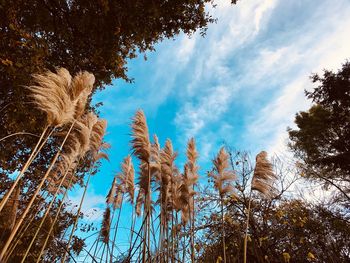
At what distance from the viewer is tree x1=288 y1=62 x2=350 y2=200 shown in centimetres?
1176

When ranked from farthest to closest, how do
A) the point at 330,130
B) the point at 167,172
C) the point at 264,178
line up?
the point at 330,130 < the point at 167,172 < the point at 264,178

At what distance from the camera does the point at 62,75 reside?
293 centimetres

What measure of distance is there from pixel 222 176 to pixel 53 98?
3016mm

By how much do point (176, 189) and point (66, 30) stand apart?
5039mm

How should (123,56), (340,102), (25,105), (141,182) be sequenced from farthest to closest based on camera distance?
(340,102)
(123,56)
(25,105)
(141,182)

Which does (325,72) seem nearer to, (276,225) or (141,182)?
(276,225)

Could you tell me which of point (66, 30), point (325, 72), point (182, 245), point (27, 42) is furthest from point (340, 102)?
point (27, 42)

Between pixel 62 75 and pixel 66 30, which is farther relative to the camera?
pixel 66 30

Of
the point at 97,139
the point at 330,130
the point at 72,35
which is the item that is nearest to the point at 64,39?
the point at 72,35

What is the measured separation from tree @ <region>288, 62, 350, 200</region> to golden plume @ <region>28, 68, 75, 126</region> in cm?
983

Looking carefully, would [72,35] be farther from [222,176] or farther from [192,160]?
[222,176]

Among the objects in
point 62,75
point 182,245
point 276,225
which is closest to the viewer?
point 62,75

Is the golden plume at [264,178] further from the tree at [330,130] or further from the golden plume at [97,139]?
the tree at [330,130]

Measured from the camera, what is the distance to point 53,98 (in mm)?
2680
